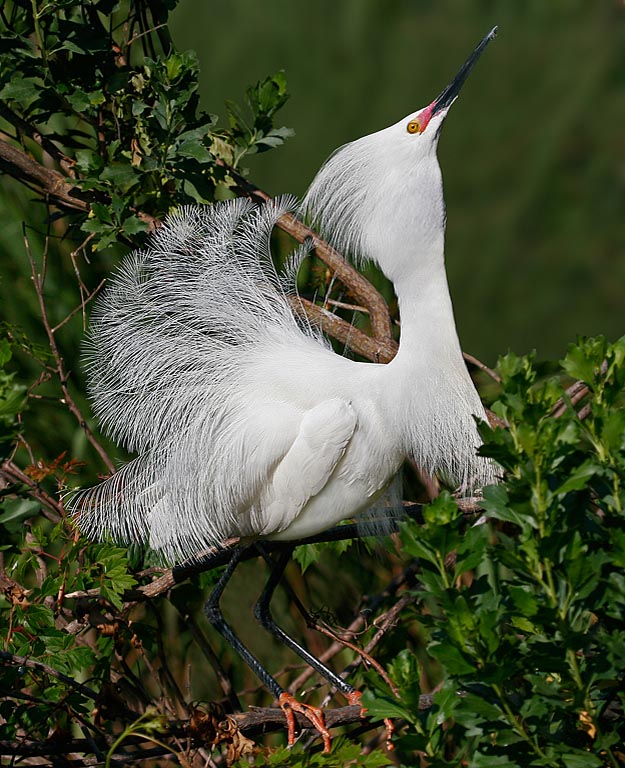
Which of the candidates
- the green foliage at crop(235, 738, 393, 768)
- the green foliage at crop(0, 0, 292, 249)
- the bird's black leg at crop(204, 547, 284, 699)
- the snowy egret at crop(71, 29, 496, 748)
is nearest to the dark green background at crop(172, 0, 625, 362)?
the green foliage at crop(0, 0, 292, 249)

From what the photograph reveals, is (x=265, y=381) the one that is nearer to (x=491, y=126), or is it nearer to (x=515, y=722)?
(x=515, y=722)

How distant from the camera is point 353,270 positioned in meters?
1.37

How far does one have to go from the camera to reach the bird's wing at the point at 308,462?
1.01 m

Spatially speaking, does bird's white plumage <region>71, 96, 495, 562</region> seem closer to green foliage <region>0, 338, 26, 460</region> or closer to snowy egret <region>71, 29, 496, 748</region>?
snowy egret <region>71, 29, 496, 748</region>

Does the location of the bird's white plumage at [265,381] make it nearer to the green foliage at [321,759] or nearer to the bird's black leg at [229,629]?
the bird's black leg at [229,629]

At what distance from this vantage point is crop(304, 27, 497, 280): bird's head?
3.38ft

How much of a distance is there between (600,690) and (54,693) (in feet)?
1.84

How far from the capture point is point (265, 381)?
1.10m

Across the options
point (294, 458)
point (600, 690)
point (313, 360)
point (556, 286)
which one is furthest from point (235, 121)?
point (600, 690)

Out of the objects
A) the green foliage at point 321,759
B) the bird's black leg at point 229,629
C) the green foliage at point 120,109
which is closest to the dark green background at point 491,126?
the green foliage at point 120,109

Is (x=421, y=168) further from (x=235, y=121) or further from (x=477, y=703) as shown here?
(x=477, y=703)

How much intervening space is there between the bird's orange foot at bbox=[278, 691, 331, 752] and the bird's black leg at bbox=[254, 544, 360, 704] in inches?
3.2

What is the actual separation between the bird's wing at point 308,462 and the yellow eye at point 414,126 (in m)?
0.33

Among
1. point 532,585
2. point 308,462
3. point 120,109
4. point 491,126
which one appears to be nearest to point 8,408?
point 532,585
